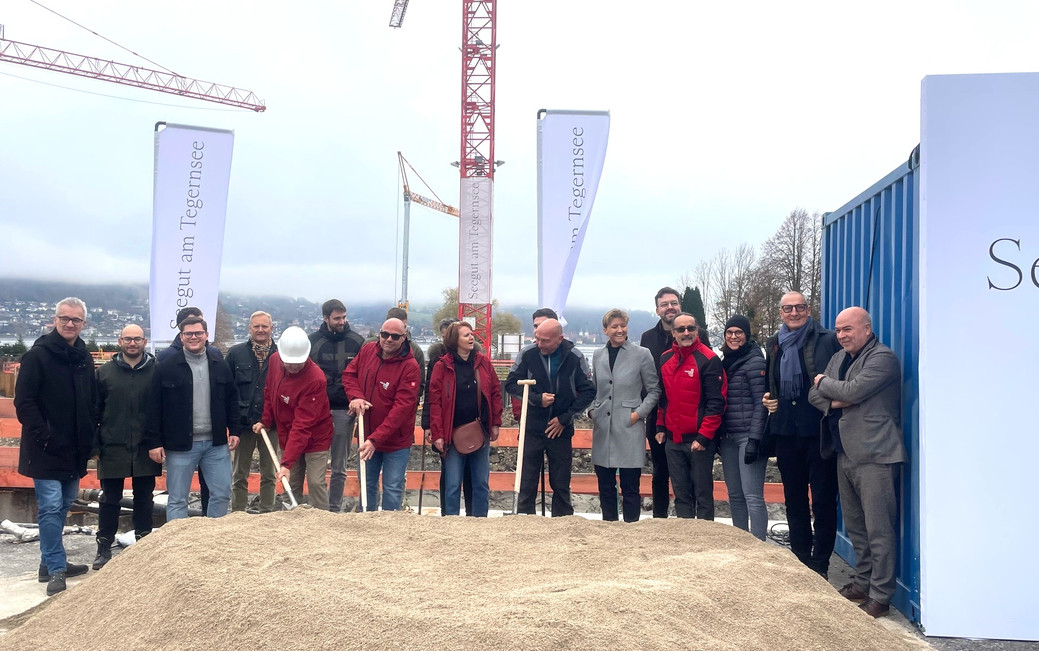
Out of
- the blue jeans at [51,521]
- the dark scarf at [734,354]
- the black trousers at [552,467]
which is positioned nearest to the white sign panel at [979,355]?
the dark scarf at [734,354]

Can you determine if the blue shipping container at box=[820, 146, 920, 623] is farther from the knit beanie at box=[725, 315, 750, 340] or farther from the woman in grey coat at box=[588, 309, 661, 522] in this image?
the woman in grey coat at box=[588, 309, 661, 522]

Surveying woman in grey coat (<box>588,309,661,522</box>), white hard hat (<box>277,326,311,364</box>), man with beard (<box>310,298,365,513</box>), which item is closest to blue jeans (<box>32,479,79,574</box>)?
white hard hat (<box>277,326,311,364</box>)

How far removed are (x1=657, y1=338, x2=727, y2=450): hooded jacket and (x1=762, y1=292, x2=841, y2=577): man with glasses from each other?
0.36 m

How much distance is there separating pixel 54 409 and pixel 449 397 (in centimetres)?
264

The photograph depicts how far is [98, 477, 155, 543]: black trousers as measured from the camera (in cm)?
527

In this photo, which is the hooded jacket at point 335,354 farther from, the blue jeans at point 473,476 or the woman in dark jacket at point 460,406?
the blue jeans at point 473,476

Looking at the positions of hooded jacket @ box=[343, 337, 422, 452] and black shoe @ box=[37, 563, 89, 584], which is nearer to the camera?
black shoe @ box=[37, 563, 89, 584]

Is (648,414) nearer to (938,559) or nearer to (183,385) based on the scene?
(938,559)

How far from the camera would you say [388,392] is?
548 cm

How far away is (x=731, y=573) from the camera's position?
3473 mm

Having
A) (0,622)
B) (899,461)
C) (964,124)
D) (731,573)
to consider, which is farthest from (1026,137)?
(0,622)

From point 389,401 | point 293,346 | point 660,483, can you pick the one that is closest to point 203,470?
point 293,346

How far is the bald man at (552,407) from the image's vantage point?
5.64 m

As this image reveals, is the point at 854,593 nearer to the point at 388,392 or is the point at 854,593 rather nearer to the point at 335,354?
the point at 388,392
